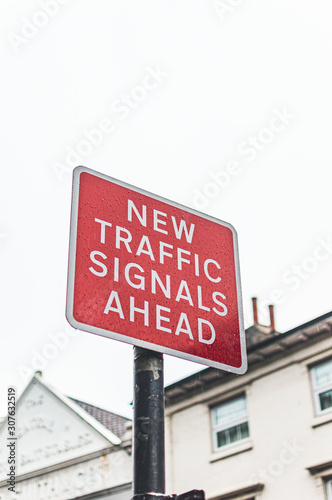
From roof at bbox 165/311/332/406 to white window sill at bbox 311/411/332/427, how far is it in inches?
75.2

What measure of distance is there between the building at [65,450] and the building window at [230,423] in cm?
286

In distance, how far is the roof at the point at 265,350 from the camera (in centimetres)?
1814

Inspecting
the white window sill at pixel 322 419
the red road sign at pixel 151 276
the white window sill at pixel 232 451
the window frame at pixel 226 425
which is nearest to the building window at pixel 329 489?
the white window sill at pixel 322 419

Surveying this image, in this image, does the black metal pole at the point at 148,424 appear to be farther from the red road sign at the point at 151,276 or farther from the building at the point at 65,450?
the building at the point at 65,450

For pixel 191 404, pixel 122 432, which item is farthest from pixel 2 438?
pixel 191 404

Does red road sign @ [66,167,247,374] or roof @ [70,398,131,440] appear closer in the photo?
red road sign @ [66,167,247,374]

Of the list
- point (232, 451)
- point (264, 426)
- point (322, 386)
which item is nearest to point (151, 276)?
point (322, 386)

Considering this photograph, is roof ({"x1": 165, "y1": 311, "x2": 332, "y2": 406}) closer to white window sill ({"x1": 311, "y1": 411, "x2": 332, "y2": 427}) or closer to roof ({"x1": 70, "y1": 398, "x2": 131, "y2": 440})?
white window sill ({"x1": 311, "y1": 411, "x2": 332, "y2": 427})

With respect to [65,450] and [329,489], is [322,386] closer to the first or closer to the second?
[329,489]

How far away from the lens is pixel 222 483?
18.6m

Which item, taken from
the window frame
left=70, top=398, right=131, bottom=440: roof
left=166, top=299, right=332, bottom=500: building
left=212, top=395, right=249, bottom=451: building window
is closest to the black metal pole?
left=166, top=299, right=332, bottom=500: building

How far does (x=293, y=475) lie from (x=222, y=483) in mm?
2127

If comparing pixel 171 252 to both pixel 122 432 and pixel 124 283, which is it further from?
pixel 122 432

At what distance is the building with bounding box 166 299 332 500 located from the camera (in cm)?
1728
